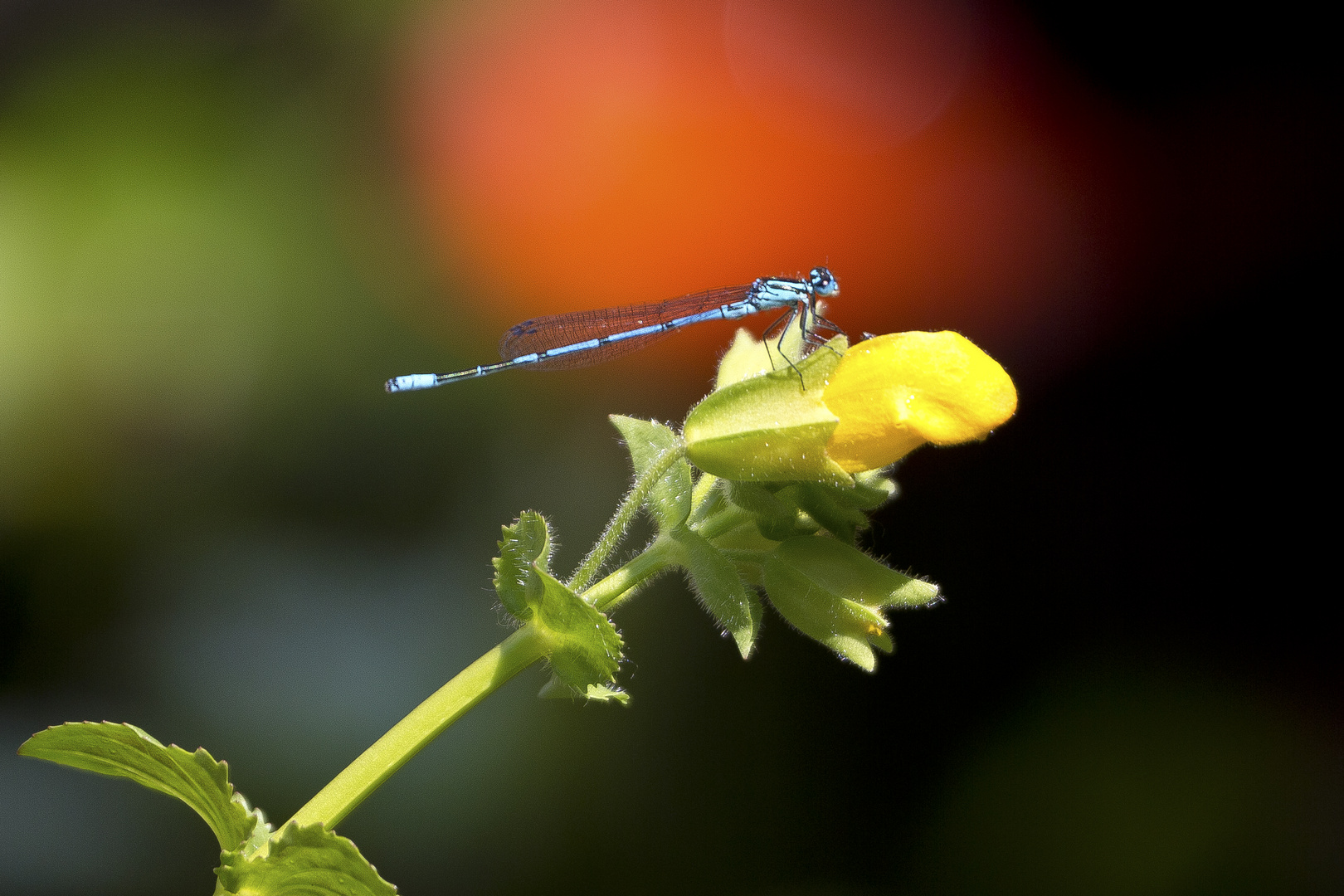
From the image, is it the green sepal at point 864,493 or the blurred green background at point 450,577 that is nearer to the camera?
the green sepal at point 864,493

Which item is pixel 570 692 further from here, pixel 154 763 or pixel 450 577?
pixel 450 577

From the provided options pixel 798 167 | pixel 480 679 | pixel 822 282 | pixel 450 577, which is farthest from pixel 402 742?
pixel 798 167

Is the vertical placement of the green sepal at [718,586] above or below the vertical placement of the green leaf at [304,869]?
above

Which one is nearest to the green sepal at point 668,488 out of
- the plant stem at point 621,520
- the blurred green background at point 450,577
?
the plant stem at point 621,520

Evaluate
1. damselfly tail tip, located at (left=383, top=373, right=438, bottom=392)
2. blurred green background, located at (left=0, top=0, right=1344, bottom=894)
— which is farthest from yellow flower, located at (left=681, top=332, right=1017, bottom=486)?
blurred green background, located at (left=0, top=0, right=1344, bottom=894)

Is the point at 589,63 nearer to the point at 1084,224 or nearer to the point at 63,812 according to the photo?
the point at 1084,224

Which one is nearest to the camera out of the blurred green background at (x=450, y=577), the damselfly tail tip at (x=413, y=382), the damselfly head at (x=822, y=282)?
the damselfly tail tip at (x=413, y=382)

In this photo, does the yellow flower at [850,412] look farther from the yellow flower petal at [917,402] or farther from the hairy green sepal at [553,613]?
the hairy green sepal at [553,613]

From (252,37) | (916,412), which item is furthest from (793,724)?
(252,37)
